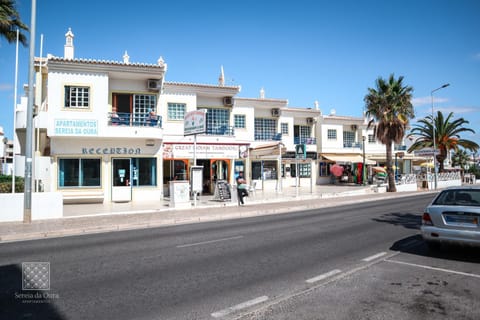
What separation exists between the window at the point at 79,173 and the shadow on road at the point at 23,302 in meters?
14.2

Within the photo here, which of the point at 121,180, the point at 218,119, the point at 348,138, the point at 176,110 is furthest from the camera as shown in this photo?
the point at 348,138

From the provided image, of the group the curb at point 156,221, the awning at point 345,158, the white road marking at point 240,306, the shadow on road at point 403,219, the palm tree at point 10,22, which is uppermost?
the palm tree at point 10,22

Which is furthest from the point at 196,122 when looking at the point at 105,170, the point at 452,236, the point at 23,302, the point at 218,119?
the point at 23,302

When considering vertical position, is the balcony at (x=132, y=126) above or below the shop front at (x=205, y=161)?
above

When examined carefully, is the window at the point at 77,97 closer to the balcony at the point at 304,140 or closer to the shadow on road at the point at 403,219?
the shadow on road at the point at 403,219

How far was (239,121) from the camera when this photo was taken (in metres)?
28.7

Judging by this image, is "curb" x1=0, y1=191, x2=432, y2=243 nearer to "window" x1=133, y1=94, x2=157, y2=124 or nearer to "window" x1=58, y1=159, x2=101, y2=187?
"window" x1=58, y1=159, x2=101, y2=187

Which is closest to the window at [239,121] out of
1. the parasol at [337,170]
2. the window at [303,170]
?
the window at [303,170]

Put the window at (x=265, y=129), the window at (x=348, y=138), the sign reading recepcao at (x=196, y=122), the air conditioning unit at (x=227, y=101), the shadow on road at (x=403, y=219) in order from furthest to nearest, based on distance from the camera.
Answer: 1. the window at (x=348, y=138)
2. the window at (x=265, y=129)
3. the air conditioning unit at (x=227, y=101)
4. the sign reading recepcao at (x=196, y=122)
5. the shadow on road at (x=403, y=219)

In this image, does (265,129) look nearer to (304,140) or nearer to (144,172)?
(304,140)

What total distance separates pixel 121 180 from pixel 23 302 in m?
15.8

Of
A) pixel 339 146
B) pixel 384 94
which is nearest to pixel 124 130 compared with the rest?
pixel 384 94

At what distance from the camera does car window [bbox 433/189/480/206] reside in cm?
711

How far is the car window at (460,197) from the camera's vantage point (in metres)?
7.11
